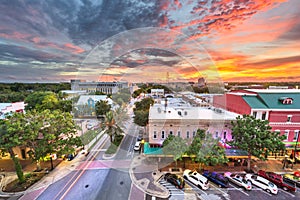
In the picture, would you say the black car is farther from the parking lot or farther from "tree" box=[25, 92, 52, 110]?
"tree" box=[25, 92, 52, 110]

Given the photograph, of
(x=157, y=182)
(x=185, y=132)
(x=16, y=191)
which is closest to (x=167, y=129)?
(x=185, y=132)

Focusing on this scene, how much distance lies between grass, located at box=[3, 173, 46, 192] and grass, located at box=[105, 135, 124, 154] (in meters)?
9.43

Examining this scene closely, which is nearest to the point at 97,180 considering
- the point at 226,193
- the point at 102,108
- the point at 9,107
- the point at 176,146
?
the point at 176,146

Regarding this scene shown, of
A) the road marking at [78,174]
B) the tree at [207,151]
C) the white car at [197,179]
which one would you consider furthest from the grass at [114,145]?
the tree at [207,151]

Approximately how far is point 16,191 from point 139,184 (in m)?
13.7

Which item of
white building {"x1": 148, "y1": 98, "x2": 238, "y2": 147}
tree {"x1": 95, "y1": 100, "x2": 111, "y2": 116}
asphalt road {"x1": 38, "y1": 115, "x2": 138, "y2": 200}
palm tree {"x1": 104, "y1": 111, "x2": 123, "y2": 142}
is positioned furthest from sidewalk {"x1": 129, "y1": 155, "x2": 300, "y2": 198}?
tree {"x1": 95, "y1": 100, "x2": 111, "y2": 116}

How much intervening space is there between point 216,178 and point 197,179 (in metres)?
2.52

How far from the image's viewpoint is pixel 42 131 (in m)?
16.9

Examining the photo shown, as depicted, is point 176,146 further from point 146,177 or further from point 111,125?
point 111,125

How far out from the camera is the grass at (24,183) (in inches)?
597

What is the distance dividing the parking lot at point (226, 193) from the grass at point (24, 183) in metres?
16.2

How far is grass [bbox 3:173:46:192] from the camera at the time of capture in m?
15.2

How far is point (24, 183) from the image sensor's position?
1595cm

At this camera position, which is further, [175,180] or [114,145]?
[114,145]
